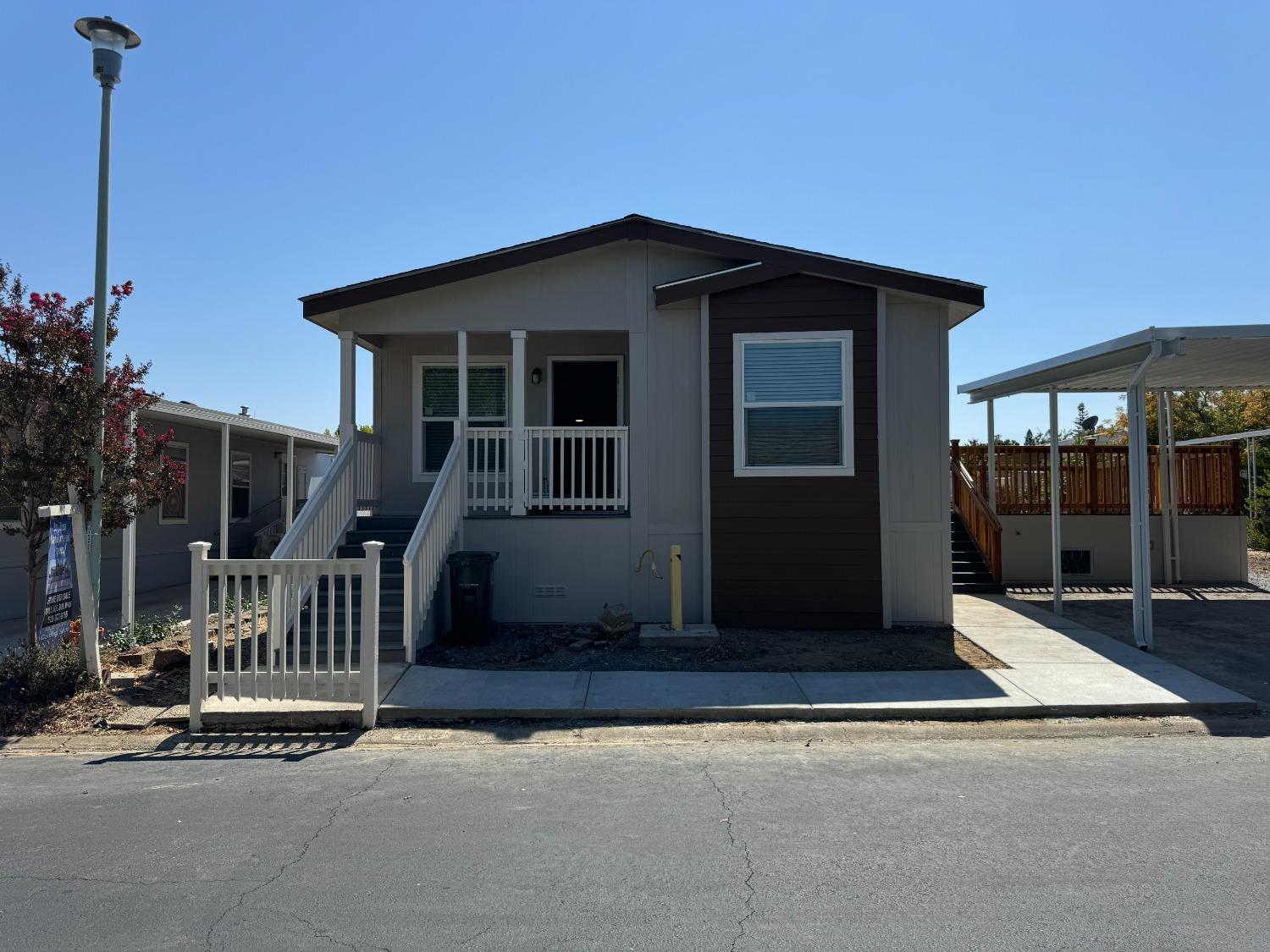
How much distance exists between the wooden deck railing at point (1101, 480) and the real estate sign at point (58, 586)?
13.1m

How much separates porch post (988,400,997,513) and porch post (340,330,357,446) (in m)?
10.1

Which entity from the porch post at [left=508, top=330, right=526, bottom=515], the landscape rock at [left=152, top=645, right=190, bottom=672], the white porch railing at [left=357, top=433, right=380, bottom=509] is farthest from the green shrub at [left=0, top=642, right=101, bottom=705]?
the porch post at [left=508, top=330, right=526, bottom=515]

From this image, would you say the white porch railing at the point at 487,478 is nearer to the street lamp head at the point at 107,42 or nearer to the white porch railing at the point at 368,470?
the white porch railing at the point at 368,470

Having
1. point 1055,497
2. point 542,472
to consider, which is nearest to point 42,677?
point 542,472

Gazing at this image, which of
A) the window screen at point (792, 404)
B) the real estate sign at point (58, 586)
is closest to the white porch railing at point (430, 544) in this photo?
the real estate sign at point (58, 586)

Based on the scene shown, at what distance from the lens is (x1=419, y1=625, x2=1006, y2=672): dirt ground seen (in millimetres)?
7754

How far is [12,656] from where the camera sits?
6891mm

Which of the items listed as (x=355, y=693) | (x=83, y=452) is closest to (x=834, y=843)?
(x=355, y=693)

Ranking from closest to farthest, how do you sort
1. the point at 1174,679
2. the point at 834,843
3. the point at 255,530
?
the point at 834,843 → the point at 1174,679 → the point at 255,530

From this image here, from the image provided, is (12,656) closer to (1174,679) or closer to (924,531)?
(924,531)

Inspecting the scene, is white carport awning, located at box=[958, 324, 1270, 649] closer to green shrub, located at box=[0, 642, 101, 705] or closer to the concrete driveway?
the concrete driveway

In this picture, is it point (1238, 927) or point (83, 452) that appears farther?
point (83, 452)

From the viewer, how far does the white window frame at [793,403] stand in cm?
926

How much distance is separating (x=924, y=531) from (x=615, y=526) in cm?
361
